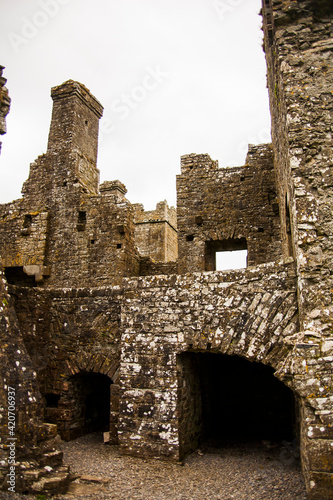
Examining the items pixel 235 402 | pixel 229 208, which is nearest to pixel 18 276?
pixel 229 208

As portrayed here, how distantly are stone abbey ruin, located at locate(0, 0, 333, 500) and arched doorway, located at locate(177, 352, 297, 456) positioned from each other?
3cm

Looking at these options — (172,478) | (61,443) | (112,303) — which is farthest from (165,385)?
(61,443)

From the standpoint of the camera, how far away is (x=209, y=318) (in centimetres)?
575

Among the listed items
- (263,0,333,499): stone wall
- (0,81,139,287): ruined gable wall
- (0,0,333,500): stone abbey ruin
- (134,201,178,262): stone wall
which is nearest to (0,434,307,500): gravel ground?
(0,0,333,500): stone abbey ruin

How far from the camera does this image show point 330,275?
4.49 meters

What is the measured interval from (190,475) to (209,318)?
7.05 ft

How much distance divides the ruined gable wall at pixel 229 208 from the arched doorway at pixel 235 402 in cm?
295

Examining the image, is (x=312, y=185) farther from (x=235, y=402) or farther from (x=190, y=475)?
(x=235, y=402)

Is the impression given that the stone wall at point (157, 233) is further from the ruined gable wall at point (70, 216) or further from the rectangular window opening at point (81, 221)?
the rectangular window opening at point (81, 221)

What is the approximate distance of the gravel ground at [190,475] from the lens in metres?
4.62

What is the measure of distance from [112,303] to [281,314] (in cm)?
311

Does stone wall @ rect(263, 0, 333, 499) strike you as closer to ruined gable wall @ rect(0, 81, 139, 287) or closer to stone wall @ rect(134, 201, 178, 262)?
ruined gable wall @ rect(0, 81, 139, 287)

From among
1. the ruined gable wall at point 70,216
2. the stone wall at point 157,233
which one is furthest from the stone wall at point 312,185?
the stone wall at point 157,233

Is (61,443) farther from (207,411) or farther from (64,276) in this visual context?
(64,276)
